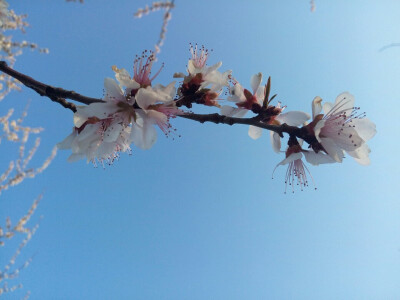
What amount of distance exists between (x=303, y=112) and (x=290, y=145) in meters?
0.16

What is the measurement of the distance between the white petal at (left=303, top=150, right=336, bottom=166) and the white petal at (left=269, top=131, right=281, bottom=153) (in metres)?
0.18

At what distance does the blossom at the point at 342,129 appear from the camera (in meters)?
1.24

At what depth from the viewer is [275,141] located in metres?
1.48

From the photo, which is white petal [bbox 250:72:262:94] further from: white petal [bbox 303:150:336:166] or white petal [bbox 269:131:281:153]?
white petal [bbox 303:150:336:166]

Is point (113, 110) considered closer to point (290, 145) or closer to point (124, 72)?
point (124, 72)

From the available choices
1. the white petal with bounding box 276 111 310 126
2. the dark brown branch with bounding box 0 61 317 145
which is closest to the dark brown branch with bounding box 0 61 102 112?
the dark brown branch with bounding box 0 61 317 145

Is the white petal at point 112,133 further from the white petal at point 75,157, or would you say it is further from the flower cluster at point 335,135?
the flower cluster at point 335,135

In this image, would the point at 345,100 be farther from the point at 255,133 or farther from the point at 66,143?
the point at 66,143

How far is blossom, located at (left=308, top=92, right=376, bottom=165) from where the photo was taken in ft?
4.07

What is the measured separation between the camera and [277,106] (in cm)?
147

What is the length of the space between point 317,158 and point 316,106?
0.24m

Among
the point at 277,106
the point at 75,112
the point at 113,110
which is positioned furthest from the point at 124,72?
the point at 277,106

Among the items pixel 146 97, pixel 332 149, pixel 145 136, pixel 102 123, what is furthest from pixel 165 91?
pixel 332 149

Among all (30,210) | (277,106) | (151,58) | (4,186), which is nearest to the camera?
(151,58)
